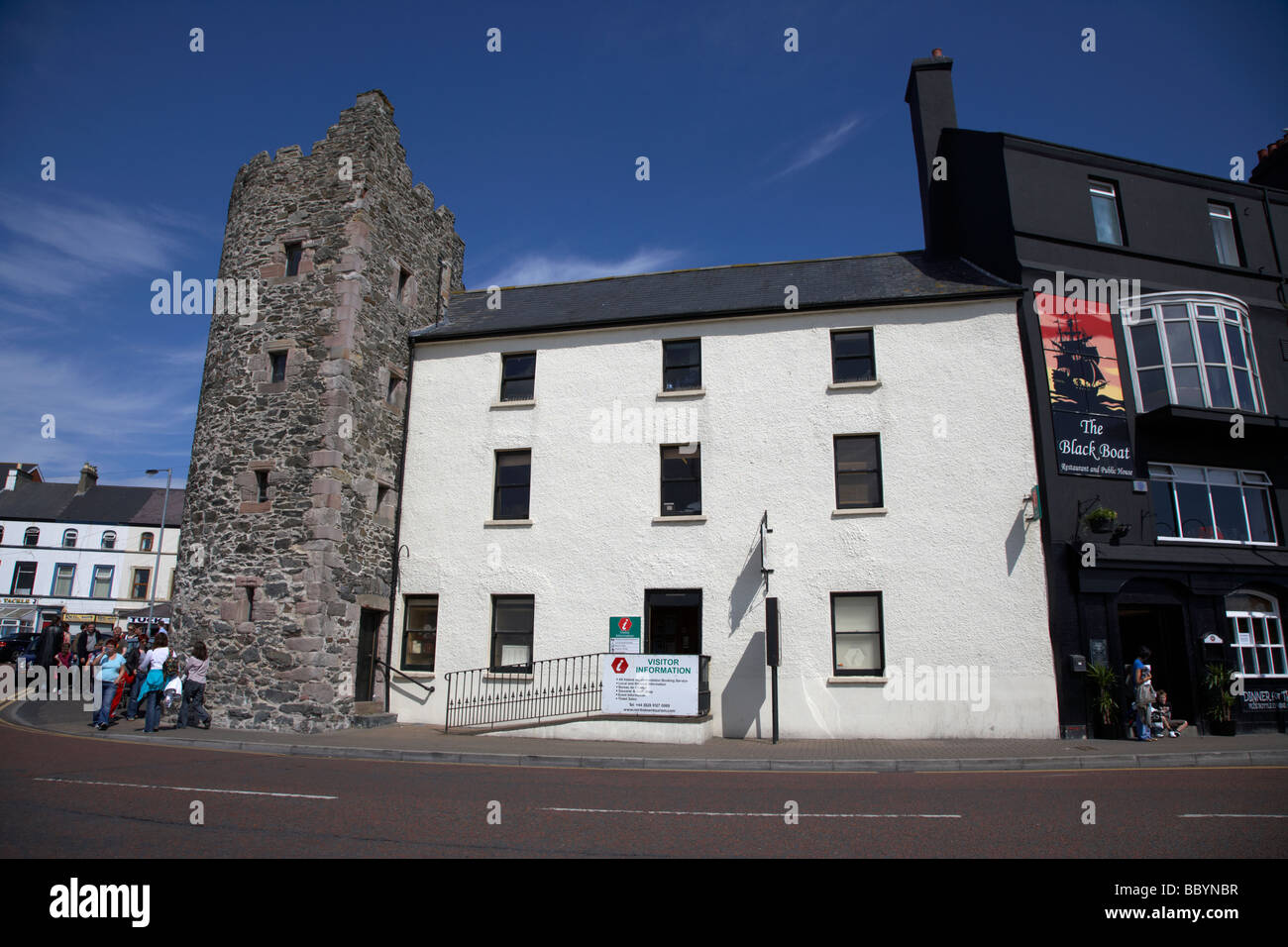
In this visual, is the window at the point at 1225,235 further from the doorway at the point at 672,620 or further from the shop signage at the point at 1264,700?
the doorway at the point at 672,620

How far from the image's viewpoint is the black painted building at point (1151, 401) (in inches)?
594

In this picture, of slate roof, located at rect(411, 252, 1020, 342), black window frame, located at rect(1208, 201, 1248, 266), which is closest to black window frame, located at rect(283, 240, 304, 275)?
slate roof, located at rect(411, 252, 1020, 342)

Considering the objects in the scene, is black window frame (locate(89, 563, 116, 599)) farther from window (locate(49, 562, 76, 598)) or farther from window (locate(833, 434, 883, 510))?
window (locate(833, 434, 883, 510))

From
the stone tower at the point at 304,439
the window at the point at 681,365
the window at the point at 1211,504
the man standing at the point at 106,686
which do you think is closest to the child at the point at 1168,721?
the window at the point at 1211,504

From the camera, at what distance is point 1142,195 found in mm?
18125

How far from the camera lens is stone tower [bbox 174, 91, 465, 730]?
15.0 m

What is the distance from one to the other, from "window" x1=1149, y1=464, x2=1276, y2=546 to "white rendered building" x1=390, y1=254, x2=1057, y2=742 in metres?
3.39

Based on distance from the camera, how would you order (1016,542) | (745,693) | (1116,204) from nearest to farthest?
(1016,542), (745,693), (1116,204)

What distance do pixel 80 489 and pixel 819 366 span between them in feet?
177

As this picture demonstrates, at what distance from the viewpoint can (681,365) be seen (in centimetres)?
1783

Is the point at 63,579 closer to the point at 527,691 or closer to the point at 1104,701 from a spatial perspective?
the point at 527,691

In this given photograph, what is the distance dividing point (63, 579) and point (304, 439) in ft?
142

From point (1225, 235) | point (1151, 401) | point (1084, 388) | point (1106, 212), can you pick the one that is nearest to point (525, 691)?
point (1084, 388)
